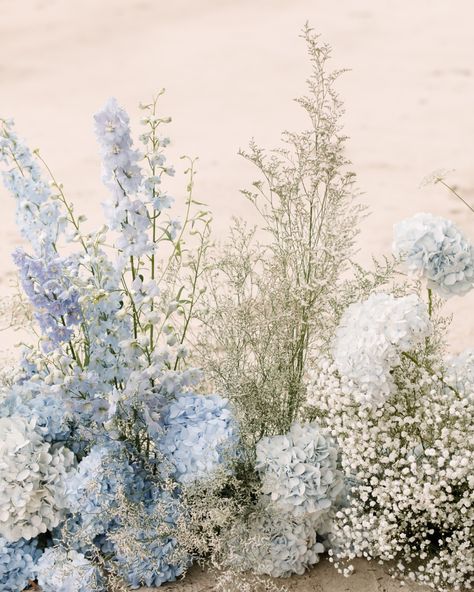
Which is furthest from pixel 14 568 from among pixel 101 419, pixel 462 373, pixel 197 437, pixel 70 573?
pixel 462 373

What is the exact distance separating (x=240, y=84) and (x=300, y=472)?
5.33m

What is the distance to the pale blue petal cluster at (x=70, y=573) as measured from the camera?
2629 millimetres

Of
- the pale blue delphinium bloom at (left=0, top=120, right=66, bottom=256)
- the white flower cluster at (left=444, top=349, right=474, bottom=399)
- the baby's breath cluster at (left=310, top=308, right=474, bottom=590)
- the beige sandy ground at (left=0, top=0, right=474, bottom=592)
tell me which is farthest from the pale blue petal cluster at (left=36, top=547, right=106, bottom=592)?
the beige sandy ground at (left=0, top=0, right=474, bottom=592)

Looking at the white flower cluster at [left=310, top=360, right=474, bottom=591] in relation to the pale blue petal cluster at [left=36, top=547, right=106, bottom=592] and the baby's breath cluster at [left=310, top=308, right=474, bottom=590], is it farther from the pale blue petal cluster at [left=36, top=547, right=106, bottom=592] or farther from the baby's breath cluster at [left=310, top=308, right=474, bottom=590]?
the pale blue petal cluster at [left=36, top=547, right=106, bottom=592]

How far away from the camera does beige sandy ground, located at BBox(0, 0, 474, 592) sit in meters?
6.31

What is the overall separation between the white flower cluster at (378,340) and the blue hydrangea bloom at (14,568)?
988mm

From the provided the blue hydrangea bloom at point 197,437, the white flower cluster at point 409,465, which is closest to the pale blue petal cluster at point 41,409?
the blue hydrangea bloom at point 197,437

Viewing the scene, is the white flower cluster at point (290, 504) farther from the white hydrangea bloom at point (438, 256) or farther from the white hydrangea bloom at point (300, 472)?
the white hydrangea bloom at point (438, 256)

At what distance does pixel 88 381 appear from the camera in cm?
267

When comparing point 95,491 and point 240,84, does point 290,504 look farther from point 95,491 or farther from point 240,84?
point 240,84

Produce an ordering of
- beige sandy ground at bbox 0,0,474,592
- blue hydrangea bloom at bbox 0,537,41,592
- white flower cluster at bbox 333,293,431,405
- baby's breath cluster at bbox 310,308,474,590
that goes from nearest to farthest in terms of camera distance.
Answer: white flower cluster at bbox 333,293,431,405, baby's breath cluster at bbox 310,308,474,590, blue hydrangea bloom at bbox 0,537,41,592, beige sandy ground at bbox 0,0,474,592

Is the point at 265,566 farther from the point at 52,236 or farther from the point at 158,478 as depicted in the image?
the point at 52,236

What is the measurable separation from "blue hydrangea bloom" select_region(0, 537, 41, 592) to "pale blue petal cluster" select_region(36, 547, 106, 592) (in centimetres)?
8

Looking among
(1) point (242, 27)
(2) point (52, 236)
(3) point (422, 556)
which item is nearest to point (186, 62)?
(1) point (242, 27)
